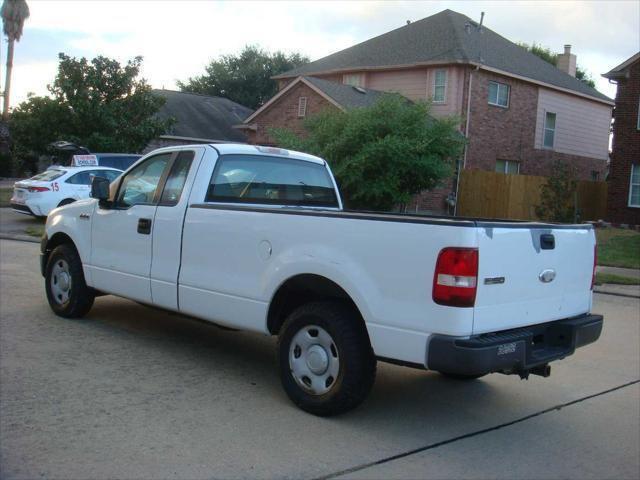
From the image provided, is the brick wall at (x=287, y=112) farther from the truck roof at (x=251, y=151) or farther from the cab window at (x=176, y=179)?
the cab window at (x=176, y=179)

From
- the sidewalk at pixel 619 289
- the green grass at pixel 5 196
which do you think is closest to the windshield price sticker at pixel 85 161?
the green grass at pixel 5 196

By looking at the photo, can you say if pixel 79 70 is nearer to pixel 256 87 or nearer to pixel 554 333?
pixel 554 333

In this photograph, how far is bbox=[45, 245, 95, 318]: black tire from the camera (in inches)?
292

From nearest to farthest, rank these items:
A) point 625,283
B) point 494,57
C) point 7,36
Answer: point 625,283, point 494,57, point 7,36

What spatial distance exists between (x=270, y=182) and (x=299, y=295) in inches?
59.2

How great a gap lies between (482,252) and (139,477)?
7.85 ft

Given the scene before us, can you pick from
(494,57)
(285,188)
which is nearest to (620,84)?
(494,57)

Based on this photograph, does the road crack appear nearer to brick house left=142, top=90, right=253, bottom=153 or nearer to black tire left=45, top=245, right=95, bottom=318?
black tire left=45, top=245, right=95, bottom=318

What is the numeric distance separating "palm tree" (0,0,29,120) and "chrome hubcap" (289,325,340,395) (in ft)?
165

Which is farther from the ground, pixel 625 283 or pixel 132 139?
pixel 132 139

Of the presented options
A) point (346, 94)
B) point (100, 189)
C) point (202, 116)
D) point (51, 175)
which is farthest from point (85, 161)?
point (202, 116)

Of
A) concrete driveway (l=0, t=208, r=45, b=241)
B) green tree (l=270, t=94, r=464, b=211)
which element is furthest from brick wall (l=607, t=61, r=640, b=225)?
concrete driveway (l=0, t=208, r=45, b=241)

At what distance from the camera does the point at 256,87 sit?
53.3 meters

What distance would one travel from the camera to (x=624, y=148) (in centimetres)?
2592
